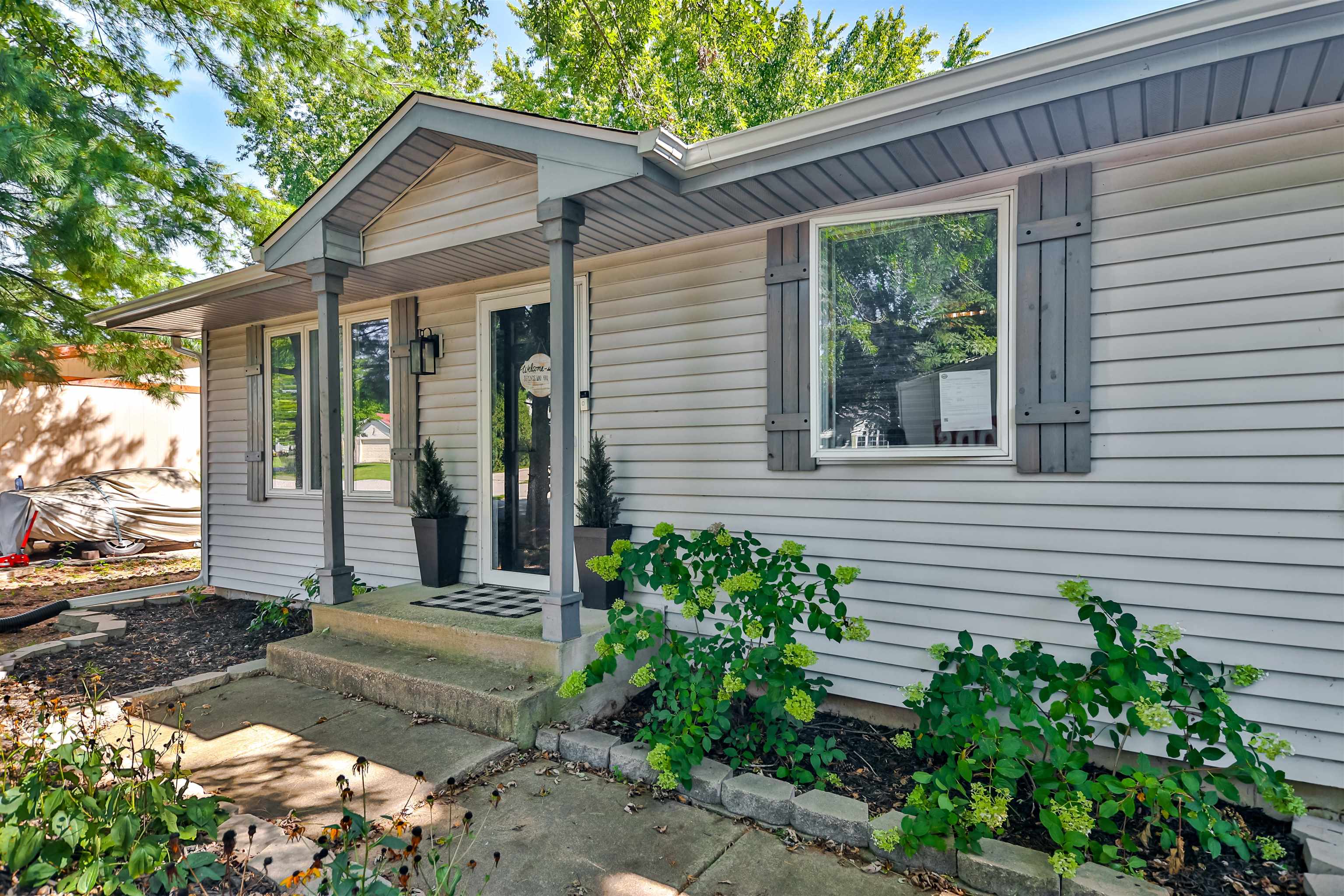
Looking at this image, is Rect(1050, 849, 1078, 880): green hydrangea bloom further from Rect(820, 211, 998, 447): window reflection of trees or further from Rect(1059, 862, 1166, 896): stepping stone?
Rect(820, 211, 998, 447): window reflection of trees

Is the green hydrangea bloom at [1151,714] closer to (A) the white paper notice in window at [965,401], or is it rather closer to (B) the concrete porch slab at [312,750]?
(A) the white paper notice in window at [965,401]

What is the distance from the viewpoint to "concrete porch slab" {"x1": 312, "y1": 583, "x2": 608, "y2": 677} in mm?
3305

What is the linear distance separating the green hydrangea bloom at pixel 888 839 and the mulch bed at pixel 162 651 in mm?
4026

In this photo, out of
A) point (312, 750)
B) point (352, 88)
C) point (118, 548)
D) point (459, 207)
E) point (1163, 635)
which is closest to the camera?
point (1163, 635)

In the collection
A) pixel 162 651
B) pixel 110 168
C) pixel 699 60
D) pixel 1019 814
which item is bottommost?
pixel 162 651

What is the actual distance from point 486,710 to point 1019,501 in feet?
8.38

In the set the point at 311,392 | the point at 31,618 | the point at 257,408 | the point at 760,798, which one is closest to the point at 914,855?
A: the point at 760,798

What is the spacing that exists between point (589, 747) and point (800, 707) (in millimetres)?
965

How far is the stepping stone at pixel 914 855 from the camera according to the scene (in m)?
2.15

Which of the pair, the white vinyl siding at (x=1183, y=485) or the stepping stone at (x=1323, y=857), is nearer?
the stepping stone at (x=1323, y=857)

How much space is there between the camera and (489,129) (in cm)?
330

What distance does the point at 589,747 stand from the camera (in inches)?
114

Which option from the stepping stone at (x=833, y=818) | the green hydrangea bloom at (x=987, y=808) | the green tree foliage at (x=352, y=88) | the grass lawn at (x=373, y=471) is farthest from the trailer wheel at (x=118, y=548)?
the green hydrangea bloom at (x=987, y=808)

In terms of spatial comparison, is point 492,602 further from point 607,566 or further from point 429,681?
point 607,566
